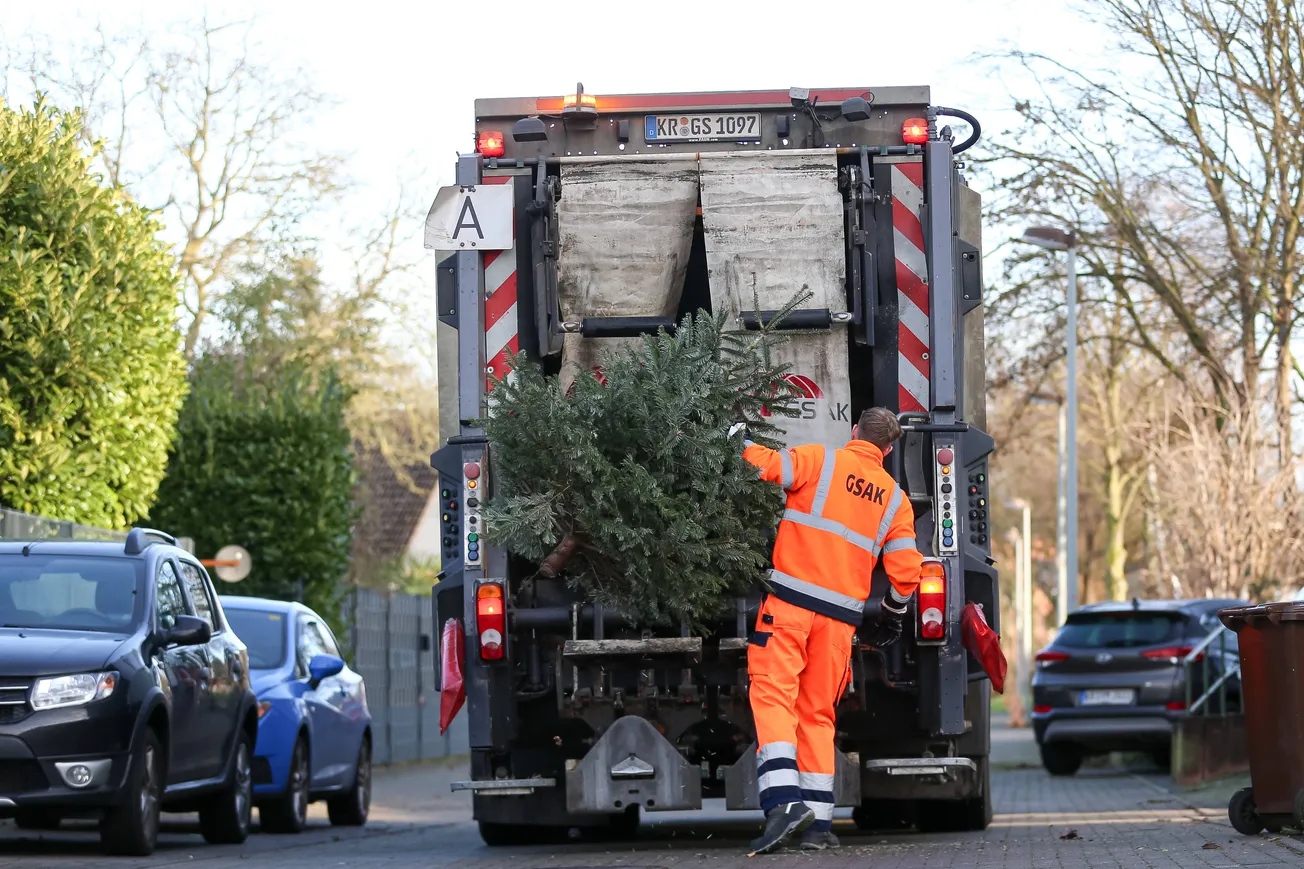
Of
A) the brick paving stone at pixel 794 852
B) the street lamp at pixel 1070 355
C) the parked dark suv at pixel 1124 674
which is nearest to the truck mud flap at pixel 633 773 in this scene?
the brick paving stone at pixel 794 852

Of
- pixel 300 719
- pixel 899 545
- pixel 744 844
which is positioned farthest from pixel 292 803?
pixel 899 545

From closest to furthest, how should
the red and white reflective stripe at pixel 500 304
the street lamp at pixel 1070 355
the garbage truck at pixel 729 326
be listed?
the garbage truck at pixel 729 326 < the red and white reflective stripe at pixel 500 304 < the street lamp at pixel 1070 355

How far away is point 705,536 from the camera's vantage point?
854 cm

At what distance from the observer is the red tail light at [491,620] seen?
8852 mm

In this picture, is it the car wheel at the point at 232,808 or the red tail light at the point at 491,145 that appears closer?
the red tail light at the point at 491,145

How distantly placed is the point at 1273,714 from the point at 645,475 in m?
3.25

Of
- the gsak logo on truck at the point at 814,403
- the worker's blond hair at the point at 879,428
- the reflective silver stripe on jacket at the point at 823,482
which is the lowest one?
the reflective silver stripe on jacket at the point at 823,482

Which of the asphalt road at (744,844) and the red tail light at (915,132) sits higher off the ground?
the red tail light at (915,132)

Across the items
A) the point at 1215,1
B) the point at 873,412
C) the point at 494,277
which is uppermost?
the point at 1215,1

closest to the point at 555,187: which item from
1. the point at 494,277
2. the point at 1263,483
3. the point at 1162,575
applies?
the point at 494,277

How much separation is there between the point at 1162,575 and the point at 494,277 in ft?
74.0

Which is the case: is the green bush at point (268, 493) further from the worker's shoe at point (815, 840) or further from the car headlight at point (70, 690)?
the worker's shoe at point (815, 840)

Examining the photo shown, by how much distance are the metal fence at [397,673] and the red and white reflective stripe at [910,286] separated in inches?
480

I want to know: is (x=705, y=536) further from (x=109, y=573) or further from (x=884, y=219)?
(x=109, y=573)
